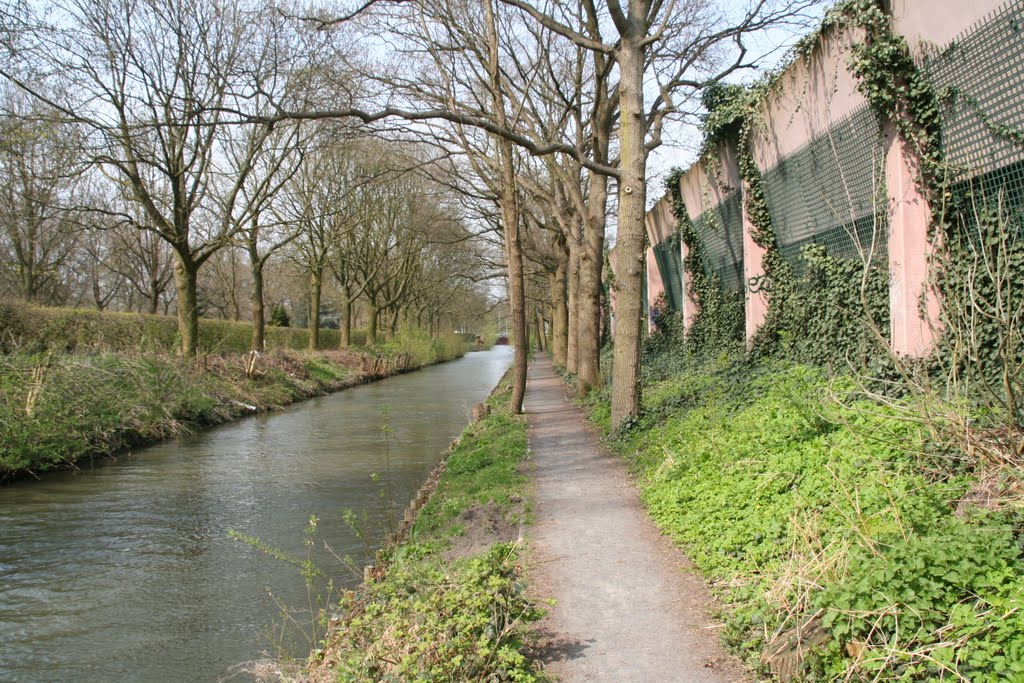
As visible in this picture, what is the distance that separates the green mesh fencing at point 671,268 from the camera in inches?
727

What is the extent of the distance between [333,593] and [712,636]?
11.7 ft

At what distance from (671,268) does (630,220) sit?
9.52 meters

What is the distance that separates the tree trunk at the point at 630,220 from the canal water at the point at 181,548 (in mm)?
3493

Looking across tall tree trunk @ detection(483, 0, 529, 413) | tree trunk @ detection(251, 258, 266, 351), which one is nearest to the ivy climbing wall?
tall tree trunk @ detection(483, 0, 529, 413)

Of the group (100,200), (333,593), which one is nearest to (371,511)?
(333,593)

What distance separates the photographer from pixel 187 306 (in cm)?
2053

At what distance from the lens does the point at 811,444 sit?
6535mm

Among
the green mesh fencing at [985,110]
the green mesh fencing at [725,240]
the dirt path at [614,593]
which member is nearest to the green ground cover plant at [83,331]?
the dirt path at [614,593]

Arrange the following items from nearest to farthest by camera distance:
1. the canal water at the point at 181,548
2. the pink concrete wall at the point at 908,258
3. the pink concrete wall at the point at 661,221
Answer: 1. the canal water at the point at 181,548
2. the pink concrete wall at the point at 908,258
3. the pink concrete wall at the point at 661,221

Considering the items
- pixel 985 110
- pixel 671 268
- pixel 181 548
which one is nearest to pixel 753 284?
pixel 985 110

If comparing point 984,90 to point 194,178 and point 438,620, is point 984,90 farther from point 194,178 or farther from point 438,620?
point 194,178

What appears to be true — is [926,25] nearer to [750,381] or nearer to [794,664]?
[750,381]

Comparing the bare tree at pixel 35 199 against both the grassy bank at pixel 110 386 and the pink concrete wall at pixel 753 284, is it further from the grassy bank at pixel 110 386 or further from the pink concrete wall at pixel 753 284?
the pink concrete wall at pixel 753 284

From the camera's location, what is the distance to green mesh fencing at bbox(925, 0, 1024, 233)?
6199 mm
